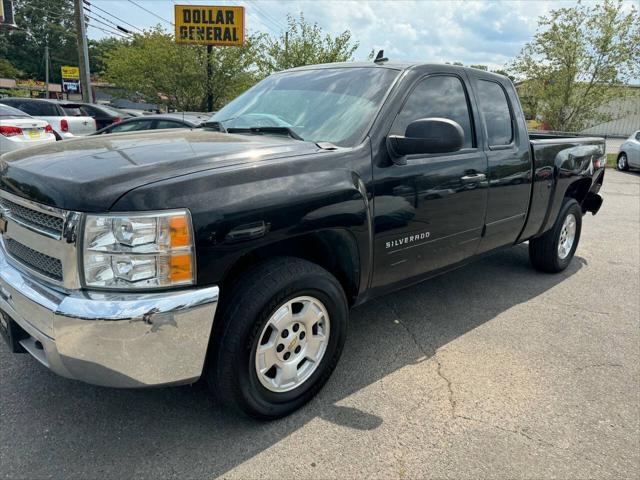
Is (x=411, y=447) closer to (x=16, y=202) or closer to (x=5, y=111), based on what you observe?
(x=16, y=202)

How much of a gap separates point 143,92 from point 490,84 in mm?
19983

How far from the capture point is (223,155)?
7.85 feet

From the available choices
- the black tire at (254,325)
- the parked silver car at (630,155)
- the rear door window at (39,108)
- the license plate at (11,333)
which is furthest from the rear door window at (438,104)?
the parked silver car at (630,155)

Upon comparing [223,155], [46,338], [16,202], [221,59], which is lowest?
[46,338]

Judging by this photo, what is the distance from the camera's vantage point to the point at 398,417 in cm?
267

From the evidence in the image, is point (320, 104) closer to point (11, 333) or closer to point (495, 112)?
point (495, 112)

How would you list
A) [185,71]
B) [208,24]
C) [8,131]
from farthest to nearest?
[185,71], [208,24], [8,131]

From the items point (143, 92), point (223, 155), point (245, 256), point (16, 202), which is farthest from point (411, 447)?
point (143, 92)

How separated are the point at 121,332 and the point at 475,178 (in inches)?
102

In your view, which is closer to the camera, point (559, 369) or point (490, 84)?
point (559, 369)

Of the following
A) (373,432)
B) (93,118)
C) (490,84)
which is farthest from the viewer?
(93,118)

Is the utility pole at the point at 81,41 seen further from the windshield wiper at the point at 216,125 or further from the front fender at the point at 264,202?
the front fender at the point at 264,202

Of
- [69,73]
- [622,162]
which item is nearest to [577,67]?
[622,162]

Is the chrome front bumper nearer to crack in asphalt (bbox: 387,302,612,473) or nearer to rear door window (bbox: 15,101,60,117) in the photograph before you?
crack in asphalt (bbox: 387,302,612,473)
